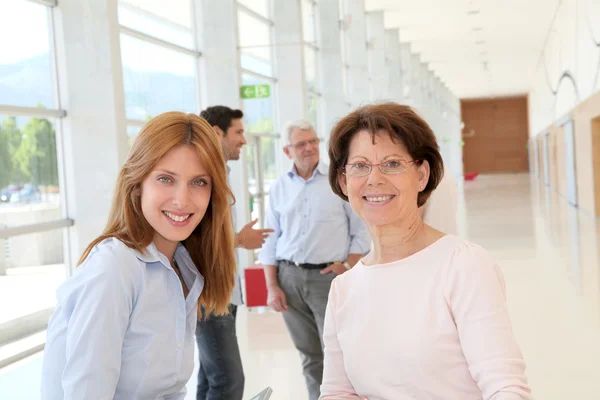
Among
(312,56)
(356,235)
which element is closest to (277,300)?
(356,235)

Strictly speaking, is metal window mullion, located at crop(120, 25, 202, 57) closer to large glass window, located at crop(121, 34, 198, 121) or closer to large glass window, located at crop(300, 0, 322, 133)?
large glass window, located at crop(121, 34, 198, 121)

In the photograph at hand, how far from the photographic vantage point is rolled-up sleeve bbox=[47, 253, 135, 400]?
1520mm

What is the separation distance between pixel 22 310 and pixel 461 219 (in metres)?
12.5

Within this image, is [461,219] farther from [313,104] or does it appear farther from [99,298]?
[99,298]

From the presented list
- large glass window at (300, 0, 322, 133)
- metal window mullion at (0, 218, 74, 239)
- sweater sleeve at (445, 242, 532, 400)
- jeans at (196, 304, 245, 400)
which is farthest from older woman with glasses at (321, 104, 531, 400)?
large glass window at (300, 0, 322, 133)

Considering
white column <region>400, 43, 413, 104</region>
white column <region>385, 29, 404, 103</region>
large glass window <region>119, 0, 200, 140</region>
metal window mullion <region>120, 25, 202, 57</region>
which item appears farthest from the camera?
white column <region>400, 43, 413, 104</region>

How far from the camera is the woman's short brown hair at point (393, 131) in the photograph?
177cm

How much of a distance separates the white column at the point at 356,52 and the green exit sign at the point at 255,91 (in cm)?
837

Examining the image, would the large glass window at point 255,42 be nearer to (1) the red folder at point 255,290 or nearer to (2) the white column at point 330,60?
(2) the white column at point 330,60

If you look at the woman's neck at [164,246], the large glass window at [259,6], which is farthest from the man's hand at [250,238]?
the large glass window at [259,6]

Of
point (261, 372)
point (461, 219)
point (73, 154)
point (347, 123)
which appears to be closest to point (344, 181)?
point (347, 123)

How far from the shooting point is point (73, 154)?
6.27 metres

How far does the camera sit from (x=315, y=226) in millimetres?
4500

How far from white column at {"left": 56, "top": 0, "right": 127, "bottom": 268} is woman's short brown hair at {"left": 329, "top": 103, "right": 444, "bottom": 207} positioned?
4.58 metres
